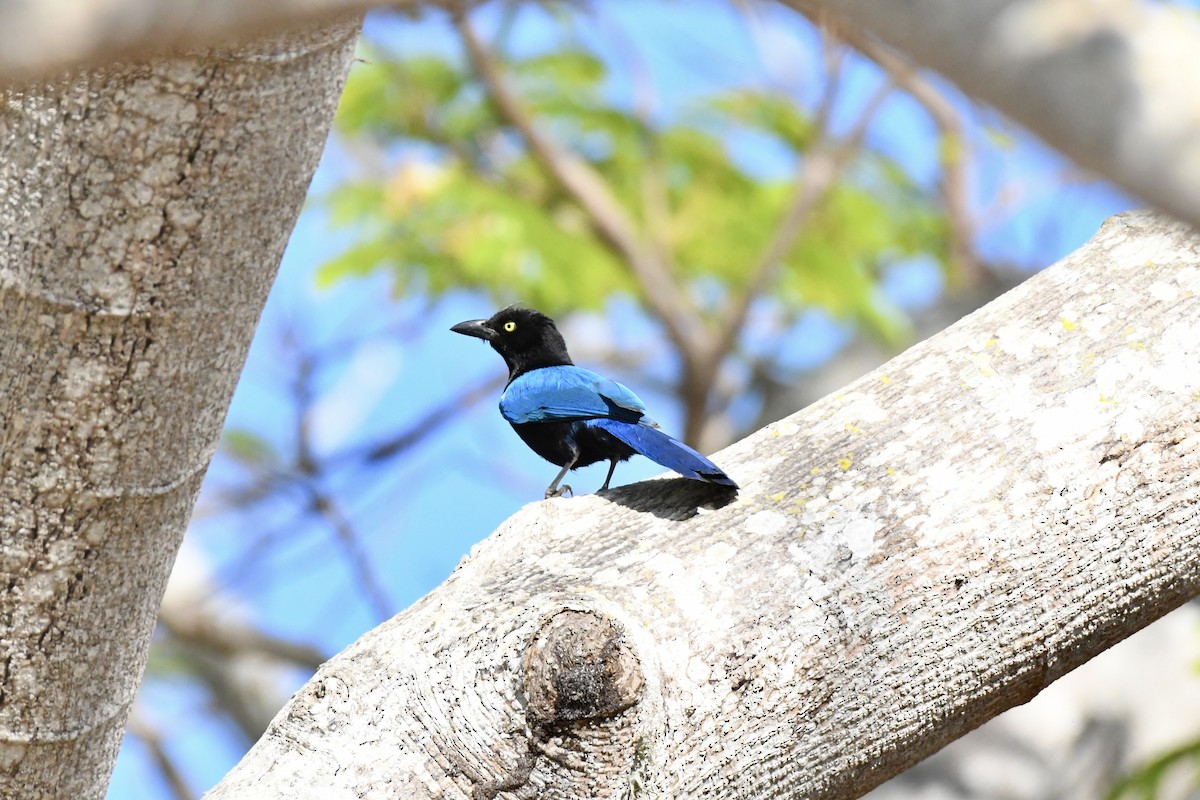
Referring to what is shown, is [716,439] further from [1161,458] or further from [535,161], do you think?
[1161,458]

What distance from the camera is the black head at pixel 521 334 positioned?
12.6ft

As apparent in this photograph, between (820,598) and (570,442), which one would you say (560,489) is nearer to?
(570,442)

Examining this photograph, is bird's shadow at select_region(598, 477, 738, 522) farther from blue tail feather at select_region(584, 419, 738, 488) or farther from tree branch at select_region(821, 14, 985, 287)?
tree branch at select_region(821, 14, 985, 287)

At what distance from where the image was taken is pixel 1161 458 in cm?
203

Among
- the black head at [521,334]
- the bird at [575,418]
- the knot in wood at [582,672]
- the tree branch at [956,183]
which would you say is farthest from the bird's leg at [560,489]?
the tree branch at [956,183]

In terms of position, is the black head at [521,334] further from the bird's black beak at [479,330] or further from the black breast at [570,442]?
the black breast at [570,442]

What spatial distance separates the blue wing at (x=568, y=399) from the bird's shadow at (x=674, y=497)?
63 cm

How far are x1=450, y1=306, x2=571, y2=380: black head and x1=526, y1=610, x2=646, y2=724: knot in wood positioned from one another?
209cm

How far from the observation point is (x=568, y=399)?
3078 millimetres

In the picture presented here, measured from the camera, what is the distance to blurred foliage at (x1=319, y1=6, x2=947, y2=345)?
564cm

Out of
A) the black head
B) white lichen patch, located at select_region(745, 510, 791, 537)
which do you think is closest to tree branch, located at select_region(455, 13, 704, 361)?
the black head

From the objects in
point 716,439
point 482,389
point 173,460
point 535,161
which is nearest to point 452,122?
point 535,161

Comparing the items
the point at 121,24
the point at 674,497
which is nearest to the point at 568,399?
the point at 674,497

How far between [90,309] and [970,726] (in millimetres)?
1536
